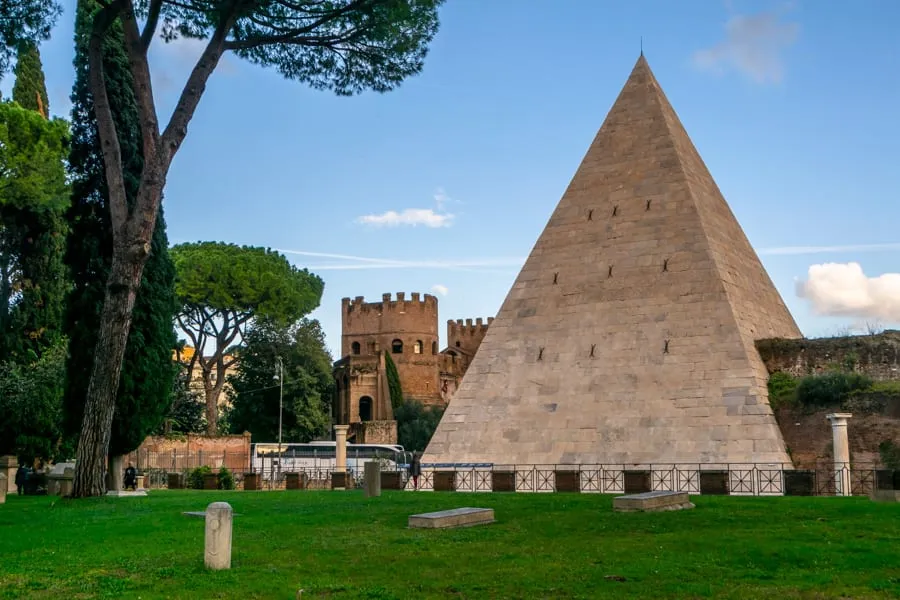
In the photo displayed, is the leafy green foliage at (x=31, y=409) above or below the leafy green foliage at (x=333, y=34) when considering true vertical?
below

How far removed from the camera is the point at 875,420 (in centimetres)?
1761

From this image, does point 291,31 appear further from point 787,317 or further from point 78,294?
Answer: point 787,317

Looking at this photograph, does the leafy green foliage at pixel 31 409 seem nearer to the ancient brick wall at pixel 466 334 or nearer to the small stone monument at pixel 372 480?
the small stone monument at pixel 372 480

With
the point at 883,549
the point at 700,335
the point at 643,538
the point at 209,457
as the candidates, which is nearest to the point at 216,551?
the point at 643,538

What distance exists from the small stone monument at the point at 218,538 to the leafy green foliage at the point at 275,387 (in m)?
38.1

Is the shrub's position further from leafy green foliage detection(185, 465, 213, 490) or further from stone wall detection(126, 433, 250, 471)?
stone wall detection(126, 433, 250, 471)

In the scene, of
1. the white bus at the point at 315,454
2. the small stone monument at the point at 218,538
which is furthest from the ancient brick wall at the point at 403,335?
the small stone monument at the point at 218,538

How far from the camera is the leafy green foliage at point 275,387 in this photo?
45.1 m

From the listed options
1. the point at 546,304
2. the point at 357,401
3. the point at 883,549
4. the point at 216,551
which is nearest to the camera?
the point at 216,551

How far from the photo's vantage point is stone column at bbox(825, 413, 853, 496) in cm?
1653

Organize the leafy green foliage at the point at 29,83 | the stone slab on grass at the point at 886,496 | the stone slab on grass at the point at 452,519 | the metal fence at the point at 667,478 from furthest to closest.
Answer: the leafy green foliage at the point at 29,83, the metal fence at the point at 667,478, the stone slab on grass at the point at 886,496, the stone slab on grass at the point at 452,519

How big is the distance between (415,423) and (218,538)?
4417 centimetres

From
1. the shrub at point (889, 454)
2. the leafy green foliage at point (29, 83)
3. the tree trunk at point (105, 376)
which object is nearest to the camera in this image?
the tree trunk at point (105, 376)

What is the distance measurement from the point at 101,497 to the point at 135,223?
13.8ft
